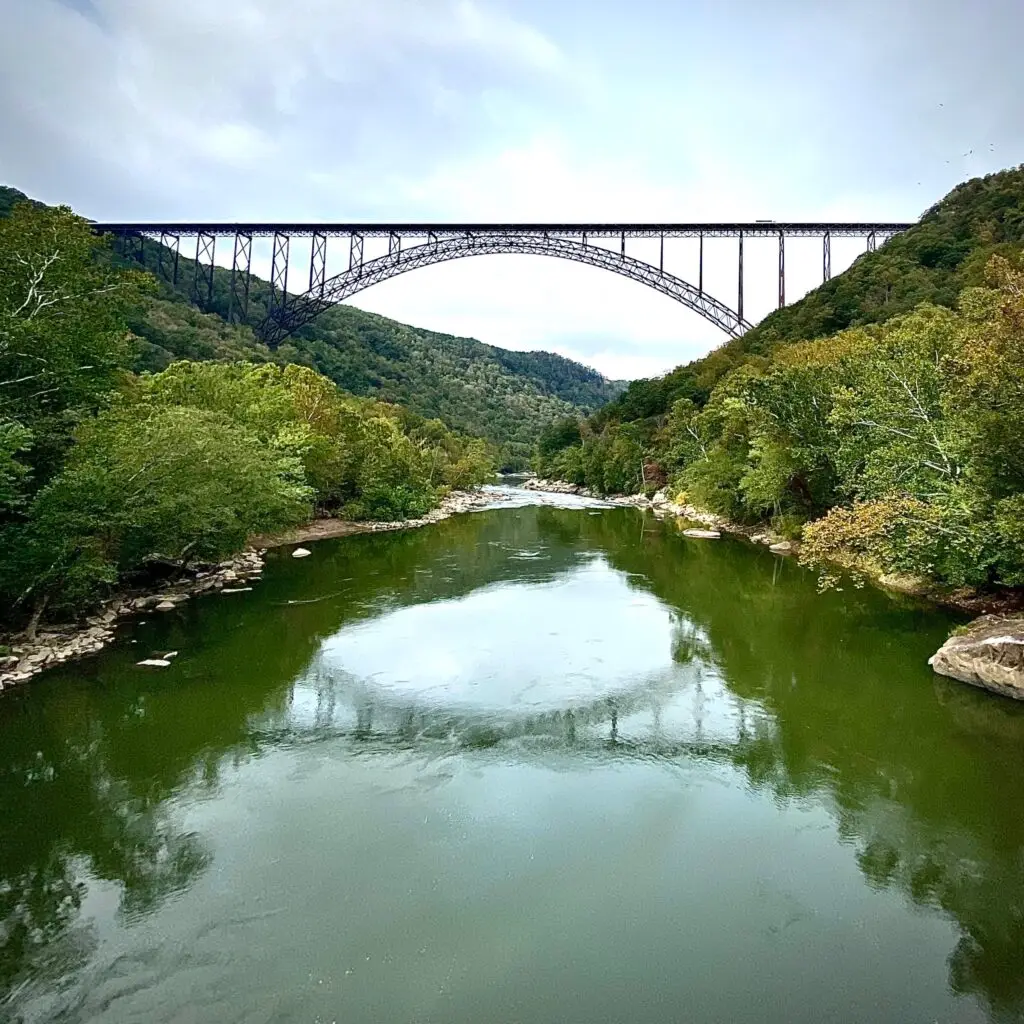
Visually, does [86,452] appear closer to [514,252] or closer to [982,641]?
[982,641]

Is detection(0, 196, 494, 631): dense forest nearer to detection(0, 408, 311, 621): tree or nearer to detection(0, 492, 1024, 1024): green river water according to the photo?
detection(0, 408, 311, 621): tree

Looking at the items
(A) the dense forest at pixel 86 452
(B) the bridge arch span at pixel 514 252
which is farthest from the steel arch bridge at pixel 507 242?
(A) the dense forest at pixel 86 452

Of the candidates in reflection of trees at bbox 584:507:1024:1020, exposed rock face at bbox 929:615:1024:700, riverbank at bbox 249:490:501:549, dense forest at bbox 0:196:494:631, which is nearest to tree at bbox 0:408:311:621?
dense forest at bbox 0:196:494:631

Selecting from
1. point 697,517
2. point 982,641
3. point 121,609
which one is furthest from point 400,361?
point 982,641

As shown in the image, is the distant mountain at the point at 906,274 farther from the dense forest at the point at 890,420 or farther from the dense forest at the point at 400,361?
the dense forest at the point at 400,361

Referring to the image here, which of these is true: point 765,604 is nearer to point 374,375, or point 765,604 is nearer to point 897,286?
point 897,286

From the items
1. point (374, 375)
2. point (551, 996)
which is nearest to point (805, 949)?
point (551, 996)

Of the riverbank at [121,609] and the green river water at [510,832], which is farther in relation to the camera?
the riverbank at [121,609]
